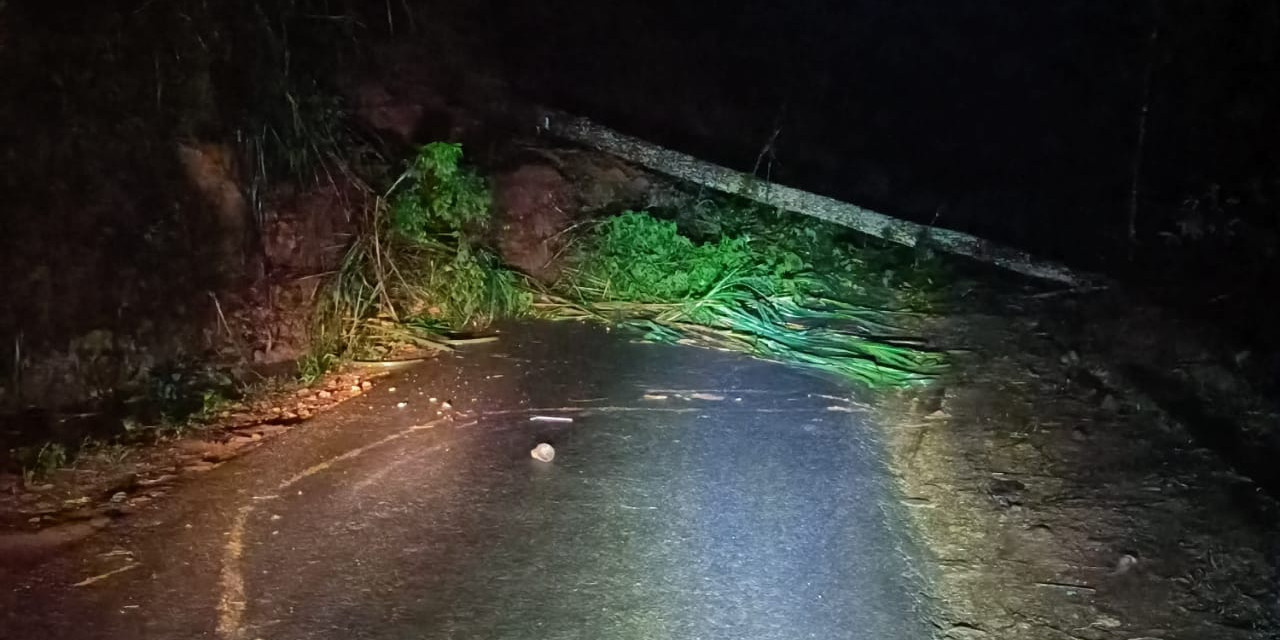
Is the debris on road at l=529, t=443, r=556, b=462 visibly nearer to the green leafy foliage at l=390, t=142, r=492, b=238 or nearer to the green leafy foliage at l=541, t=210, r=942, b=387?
the green leafy foliage at l=541, t=210, r=942, b=387

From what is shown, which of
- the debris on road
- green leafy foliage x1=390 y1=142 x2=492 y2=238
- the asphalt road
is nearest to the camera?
the asphalt road

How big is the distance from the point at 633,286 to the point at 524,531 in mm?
2398

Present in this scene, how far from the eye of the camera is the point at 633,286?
604cm

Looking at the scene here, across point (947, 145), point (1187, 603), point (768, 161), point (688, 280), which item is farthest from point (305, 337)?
point (947, 145)

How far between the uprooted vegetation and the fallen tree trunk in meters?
0.16

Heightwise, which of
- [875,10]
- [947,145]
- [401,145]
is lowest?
[401,145]

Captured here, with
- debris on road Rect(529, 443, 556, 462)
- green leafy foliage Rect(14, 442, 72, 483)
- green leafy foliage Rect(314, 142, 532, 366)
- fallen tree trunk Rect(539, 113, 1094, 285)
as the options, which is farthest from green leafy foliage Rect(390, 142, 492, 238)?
green leafy foliage Rect(14, 442, 72, 483)

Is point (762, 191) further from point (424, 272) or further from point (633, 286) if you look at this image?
point (424, 272)

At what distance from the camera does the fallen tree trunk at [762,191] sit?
6375mm

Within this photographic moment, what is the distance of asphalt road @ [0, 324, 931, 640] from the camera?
3428 millimetres

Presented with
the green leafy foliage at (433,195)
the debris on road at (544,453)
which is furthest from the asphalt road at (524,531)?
the green leafy foliage at (433,195)

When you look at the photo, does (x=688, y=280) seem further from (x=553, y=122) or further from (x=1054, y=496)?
(x=1054, y=496)

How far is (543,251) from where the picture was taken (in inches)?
243

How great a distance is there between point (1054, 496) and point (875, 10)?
5995 millimetres
